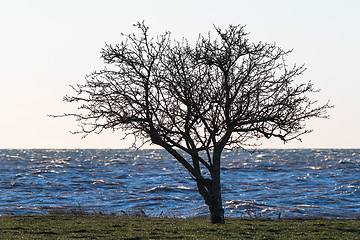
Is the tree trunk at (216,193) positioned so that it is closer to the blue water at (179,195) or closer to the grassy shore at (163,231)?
the grassy shore at (163,231)

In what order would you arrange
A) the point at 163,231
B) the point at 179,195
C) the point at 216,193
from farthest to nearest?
the point at 179,195 → the point at 216,193 → the point at 163,231

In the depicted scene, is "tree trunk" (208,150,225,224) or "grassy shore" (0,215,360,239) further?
"tree trunk" (208,150,225,224)

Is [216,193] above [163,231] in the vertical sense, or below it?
above

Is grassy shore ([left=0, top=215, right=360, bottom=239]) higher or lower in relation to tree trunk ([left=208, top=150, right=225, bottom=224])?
lower

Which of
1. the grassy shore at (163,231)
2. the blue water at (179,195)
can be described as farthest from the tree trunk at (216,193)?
the blue water at (179,195)

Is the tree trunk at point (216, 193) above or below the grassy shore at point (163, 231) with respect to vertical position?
above

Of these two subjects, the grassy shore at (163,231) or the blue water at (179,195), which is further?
the blue water at (179,195)

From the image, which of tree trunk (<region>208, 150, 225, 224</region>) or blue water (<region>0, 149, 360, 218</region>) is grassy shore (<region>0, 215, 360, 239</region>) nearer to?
tree trunk (<region>208, 150, 225, 224</region>)

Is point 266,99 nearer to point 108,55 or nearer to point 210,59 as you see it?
point 210,59

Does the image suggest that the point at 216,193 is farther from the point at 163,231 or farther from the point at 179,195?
the point at 179,195

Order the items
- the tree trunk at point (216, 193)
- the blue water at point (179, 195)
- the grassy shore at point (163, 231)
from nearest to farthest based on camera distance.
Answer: the grassy shore at point (163, 231), the tree trunk at point (216, 193), the blue water at point (179, 195)

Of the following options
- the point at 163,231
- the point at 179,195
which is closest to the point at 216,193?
the point at 163,231

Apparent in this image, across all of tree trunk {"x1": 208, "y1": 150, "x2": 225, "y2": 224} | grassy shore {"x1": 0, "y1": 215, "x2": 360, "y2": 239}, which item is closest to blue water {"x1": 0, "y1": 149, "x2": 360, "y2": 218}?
tree trunk {"x1": 208, "y1": 150, "x2": 225, "y2": 224}

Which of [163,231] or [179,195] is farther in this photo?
[179,195]
